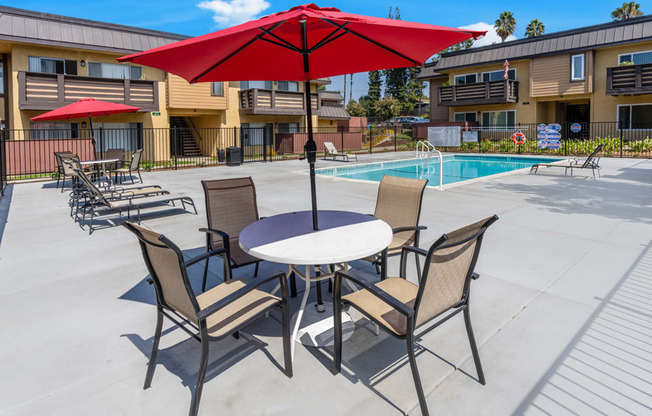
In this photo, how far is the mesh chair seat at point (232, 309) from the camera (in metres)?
2.52

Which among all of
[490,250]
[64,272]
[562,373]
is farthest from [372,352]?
[64,272]

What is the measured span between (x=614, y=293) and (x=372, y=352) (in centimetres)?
248

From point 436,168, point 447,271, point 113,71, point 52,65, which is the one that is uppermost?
point 113,71

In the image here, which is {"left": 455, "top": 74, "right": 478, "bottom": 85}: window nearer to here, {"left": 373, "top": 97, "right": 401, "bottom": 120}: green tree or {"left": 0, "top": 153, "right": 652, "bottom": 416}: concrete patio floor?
{"left": 373, "top": 97, "right": 401, "bottom": 120}: green tree

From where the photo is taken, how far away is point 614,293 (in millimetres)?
3852

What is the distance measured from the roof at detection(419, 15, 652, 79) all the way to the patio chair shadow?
76.9 feet

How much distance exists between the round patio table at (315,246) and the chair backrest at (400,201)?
0.59 m

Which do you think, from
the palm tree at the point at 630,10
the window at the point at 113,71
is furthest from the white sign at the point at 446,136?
the palm tree at the point at 630,10

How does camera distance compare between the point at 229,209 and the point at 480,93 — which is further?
the point at 480,93

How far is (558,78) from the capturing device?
24.1 meters

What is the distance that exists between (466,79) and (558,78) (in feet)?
20.4

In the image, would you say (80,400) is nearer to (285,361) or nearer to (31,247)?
(285,361)

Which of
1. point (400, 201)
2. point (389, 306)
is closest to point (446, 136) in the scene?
point (400, 201)

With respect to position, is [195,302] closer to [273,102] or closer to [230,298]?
[230,298]
